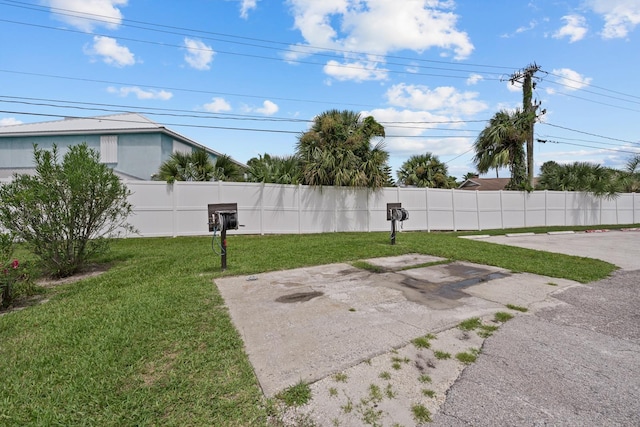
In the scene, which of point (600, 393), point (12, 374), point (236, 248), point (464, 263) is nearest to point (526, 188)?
point (464, 263)

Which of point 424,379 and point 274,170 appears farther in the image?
point 274,170

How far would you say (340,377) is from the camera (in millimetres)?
2400

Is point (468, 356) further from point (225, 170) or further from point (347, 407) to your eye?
point (225, 170)

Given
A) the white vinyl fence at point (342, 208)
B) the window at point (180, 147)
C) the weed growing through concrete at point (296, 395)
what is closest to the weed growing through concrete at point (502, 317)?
the weed growing through concrete at point (296, 395)

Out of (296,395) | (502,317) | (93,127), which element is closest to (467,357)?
(502,317)

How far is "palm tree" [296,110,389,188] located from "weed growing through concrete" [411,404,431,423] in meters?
11.4

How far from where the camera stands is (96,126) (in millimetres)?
18266

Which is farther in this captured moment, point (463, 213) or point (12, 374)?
point (463, 213)

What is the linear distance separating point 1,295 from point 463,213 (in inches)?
656

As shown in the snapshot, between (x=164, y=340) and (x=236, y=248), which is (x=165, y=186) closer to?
(x=236, y=248)

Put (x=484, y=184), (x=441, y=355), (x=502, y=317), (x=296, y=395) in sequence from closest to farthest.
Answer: (x=296, y=395), (x=441, y=355), (x=502, y=317), (x=484, y=184)

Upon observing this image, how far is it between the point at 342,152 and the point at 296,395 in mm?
12101

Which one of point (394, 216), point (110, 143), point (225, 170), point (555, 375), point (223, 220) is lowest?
point (555, 375)

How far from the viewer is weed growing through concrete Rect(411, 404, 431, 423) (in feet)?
6.39
